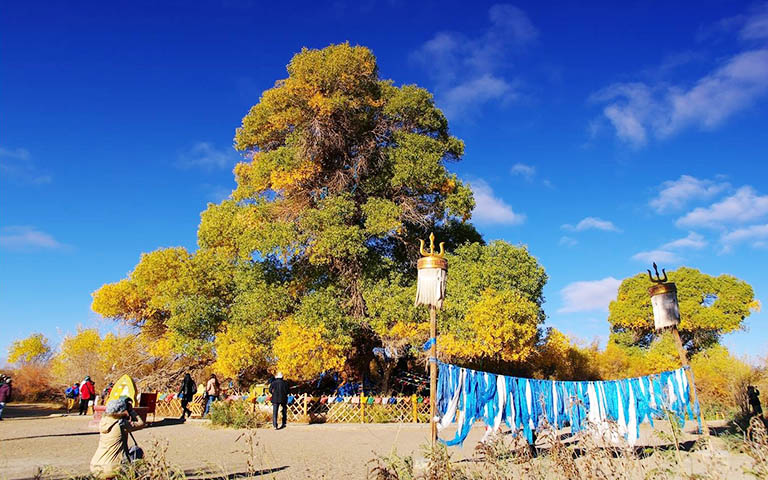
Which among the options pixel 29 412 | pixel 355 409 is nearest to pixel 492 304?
pixel 355 409

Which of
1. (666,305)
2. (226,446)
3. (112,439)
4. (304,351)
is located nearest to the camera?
(112,439)

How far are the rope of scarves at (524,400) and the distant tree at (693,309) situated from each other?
22.8 m

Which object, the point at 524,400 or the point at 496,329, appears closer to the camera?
the point at 524,400

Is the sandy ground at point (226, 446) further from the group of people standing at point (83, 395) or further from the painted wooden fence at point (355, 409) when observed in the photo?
the group of people standing at point (83, 395)

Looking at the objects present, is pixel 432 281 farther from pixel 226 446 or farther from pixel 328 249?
pixel 328 249

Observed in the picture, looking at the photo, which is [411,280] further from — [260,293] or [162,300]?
[162,300]

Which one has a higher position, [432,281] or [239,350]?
[432,281]

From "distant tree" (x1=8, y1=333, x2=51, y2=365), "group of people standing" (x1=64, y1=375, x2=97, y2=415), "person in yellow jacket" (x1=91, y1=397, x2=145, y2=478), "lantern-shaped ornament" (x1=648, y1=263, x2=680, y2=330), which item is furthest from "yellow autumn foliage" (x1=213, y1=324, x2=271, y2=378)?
"distant tree" (x1=8, y1=333, x2=51, y2=365)

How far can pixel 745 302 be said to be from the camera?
27078 mm

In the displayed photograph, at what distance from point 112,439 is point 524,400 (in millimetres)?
5492

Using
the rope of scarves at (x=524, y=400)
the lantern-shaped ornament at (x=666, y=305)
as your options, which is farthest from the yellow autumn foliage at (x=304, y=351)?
the lantern-shaped ornament at (x=666, y=305)

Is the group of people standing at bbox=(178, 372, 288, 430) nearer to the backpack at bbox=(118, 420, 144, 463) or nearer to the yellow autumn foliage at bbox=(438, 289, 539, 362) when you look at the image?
the yellow autumn foliage at bbox=(438, 289, 539, 362)

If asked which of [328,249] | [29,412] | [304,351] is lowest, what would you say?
[29,412]

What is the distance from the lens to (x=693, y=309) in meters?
27.0
